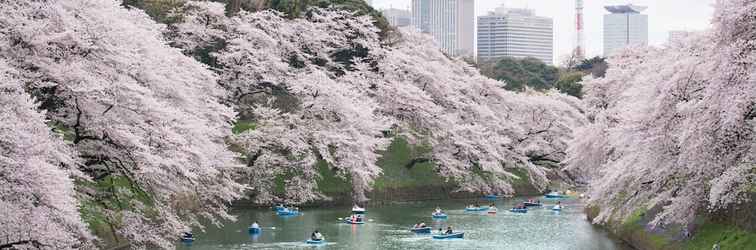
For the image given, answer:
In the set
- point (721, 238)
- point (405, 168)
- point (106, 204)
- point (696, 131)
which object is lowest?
point (405, 168)

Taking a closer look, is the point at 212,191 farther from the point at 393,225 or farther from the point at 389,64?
the point at 389,64

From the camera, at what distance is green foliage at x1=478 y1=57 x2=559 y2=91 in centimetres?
10769

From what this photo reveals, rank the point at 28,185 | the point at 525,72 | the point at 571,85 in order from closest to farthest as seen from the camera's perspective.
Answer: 1. the point at 28,185
2. the point at 571,85
3. the point at 525,72

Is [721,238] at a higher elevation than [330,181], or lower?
higher

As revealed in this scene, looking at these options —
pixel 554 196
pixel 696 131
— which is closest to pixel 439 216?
pixel 554 196

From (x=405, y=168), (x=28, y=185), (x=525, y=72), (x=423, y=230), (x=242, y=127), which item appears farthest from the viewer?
(x=525, y=72)

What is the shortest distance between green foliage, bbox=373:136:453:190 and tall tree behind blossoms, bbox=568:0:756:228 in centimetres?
2372

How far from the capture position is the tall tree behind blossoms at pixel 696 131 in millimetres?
21312

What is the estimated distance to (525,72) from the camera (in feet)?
362

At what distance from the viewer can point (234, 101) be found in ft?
178

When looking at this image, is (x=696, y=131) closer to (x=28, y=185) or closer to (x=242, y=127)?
(x=28, y=185)

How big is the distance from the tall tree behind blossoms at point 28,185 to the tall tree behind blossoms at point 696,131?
1323cm

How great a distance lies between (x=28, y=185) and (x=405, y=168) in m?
40.0

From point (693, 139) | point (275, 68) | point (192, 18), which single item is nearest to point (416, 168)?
point (275, 68)
